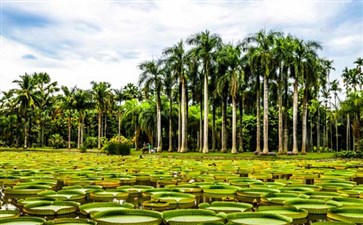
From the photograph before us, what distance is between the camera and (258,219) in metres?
6.46

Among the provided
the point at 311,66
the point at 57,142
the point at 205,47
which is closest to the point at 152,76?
the point at 205,47

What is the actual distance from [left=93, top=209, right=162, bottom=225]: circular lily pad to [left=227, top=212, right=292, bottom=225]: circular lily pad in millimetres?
1212

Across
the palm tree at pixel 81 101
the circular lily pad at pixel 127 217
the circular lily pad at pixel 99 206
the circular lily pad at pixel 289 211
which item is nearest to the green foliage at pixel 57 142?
the palm tree at pixel 81 101

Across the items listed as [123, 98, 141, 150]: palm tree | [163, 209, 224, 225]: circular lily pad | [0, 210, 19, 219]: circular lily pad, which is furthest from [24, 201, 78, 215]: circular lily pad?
[123, 98, 141, 150]: palm tree

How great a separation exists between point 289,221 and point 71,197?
184 inches

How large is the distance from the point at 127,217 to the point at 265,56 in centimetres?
3296

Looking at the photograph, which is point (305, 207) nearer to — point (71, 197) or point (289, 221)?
point (289, 221)

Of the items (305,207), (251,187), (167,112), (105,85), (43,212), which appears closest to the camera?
(43,212)

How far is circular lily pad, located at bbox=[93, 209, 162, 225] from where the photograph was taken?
6.17m

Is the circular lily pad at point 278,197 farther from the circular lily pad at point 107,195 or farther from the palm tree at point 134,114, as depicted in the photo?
the palm tree at point 134,114

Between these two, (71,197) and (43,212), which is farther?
(71,197)

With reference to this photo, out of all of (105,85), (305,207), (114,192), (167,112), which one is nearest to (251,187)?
(305,207)

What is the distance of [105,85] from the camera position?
62.4m

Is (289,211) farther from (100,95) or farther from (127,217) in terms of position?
(100,95)
